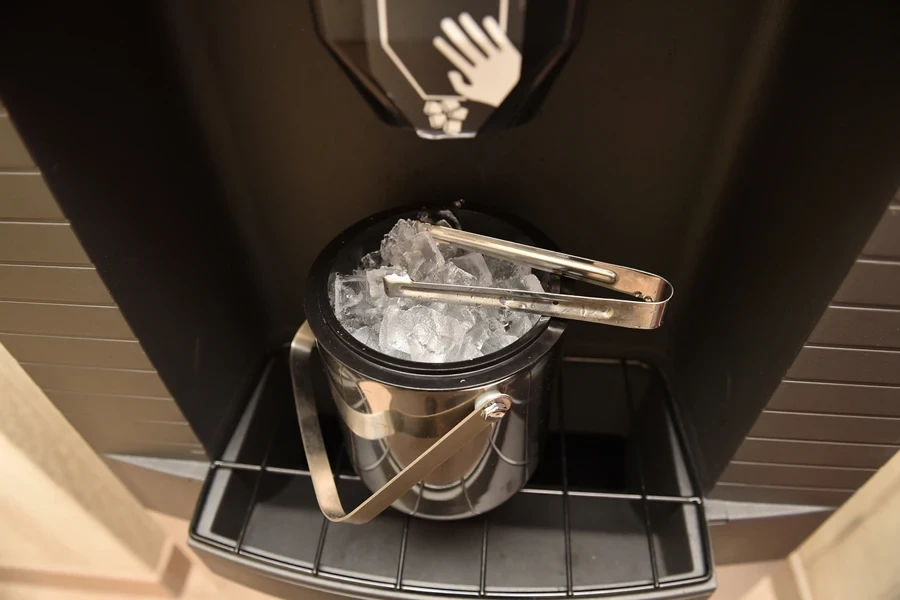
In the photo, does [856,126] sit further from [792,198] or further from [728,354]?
[728,354]

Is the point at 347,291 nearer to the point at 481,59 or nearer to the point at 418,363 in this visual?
the point at 418,363

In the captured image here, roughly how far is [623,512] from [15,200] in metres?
0.68

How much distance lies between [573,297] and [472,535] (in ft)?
1.18

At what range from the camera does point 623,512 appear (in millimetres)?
758

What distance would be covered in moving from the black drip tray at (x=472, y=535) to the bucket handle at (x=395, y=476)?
10 centimetres

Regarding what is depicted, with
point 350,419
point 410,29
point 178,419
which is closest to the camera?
point 410,29

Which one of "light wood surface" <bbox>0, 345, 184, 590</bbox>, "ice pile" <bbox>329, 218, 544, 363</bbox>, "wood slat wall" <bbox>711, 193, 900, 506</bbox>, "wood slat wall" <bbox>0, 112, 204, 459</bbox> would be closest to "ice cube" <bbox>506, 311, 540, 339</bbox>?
"ice pile" <bbox>329, 218, 544, 363</bbox>

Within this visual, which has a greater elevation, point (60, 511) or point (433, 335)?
point (433, 335)

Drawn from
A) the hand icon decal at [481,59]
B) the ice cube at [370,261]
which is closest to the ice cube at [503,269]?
the ice cube at [370,261]

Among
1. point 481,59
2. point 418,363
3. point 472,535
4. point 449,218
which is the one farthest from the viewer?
point 472,535

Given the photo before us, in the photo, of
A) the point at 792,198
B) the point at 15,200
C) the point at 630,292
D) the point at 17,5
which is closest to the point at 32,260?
the point at 15,200

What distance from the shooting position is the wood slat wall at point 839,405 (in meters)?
0.47

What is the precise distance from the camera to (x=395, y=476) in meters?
0.56

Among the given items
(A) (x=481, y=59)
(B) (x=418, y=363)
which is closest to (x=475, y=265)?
(B) (x=418, y=363)
